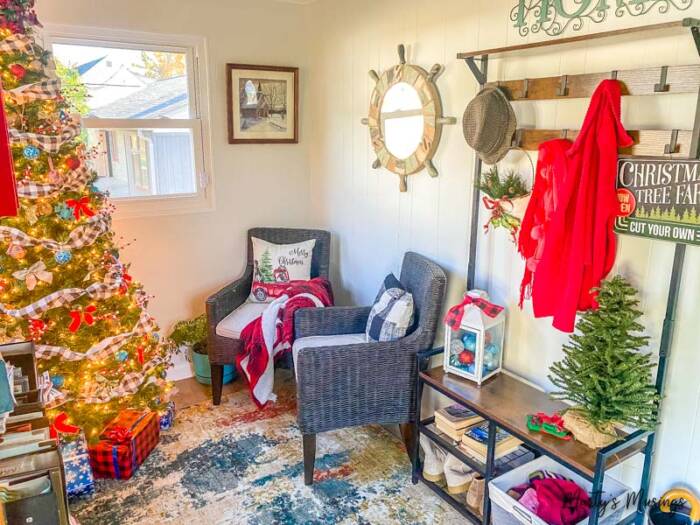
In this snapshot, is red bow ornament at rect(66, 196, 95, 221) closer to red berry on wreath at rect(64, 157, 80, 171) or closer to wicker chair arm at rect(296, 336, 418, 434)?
red berry on wreath at rect(64, 157, 80, 171)

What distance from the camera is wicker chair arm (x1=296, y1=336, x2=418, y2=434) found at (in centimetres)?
244

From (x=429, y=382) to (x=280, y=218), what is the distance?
1936mm

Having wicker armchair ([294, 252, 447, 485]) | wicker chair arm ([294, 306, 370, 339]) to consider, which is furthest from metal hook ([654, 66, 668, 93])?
wicker chair arm ([294, 306, 370, 339])

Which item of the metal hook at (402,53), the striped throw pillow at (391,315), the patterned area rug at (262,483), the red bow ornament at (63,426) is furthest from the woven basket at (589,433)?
the red bow ornament at (63,426)

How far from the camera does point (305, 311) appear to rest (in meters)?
2.96

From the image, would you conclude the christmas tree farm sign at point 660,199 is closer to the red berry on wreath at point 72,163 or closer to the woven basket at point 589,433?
the woven basket at point 589,433

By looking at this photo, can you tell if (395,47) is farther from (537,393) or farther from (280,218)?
(537,393)

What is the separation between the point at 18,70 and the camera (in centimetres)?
227

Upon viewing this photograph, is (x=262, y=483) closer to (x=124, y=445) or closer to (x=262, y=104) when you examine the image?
(x=124, y=445)

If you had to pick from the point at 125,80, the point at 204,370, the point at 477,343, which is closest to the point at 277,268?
the point at 204,370

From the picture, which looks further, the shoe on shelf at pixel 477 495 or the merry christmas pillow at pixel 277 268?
the merry christmas pillow at pixel 277 268

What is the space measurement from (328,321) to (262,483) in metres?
0.87

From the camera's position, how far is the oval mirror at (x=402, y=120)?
9.05 feet

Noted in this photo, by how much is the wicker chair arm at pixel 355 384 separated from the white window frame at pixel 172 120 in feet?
5.23
